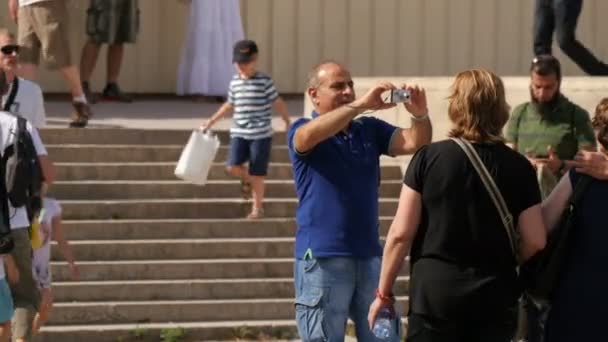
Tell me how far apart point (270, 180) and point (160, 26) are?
12.0 feet

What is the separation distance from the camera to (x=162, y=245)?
37.0 ft

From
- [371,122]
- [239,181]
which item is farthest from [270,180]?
[371,122]

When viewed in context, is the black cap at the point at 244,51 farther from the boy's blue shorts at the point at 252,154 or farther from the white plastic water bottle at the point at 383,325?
the white plastic water bottle at the point at 383,325

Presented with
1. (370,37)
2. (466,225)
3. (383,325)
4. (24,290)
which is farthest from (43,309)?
(370,37)

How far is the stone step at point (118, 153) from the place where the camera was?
11984 mm

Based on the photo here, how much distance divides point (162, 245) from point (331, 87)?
14.6ft

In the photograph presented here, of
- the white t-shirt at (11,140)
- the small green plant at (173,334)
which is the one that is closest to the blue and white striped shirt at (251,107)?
the small green plant at (173,334)

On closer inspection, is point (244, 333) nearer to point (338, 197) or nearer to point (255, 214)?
point (255, 214)

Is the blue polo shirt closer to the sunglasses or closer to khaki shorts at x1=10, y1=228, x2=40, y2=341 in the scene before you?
khaki shorts at x1=10, y1=228, x2=40, y2=341

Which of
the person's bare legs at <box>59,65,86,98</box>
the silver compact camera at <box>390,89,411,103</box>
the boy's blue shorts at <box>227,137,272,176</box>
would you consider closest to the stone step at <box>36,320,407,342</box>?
the boy's blue shorts at <box>227,137,272,176</box>

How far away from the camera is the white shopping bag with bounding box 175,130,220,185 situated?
11.3 metres

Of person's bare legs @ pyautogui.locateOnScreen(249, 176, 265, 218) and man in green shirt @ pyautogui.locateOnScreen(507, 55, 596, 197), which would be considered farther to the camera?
person's bare legs @ pyautogui.locateOnScreen(249, 176, 265, 218)

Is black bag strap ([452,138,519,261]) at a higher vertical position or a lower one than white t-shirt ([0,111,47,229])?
higher

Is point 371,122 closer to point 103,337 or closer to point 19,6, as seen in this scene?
point 103,337
